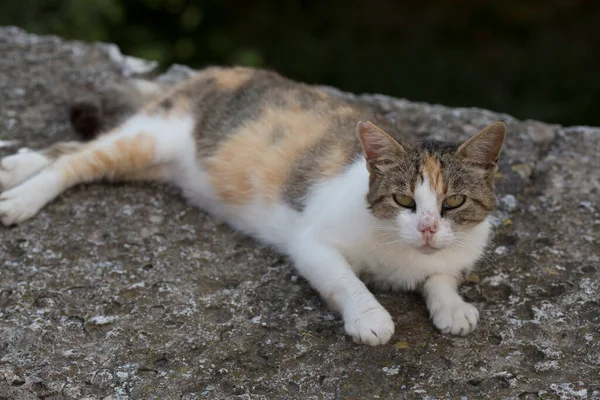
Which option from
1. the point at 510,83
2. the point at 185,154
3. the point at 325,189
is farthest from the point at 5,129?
the point at 510,83

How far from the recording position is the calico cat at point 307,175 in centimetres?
296

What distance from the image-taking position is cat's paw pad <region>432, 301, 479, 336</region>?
297 centimetres

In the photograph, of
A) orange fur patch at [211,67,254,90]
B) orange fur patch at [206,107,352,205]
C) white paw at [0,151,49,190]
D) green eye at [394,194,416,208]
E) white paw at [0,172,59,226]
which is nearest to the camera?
green eye at [394,194,416,208]

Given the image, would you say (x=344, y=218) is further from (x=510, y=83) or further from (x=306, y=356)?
(x=510, y=83)

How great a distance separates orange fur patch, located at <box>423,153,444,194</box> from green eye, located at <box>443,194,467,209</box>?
0.16 feet

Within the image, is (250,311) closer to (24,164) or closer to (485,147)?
(485,147)

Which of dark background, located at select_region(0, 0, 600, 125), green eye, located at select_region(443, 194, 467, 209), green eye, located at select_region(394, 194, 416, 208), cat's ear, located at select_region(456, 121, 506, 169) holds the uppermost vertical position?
cat's ear, located at select_region(456, 121, 506, 169)

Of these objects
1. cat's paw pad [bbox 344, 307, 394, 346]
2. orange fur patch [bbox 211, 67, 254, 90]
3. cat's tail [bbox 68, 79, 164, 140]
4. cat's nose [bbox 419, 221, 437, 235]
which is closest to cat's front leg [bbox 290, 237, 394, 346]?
cat's paw pad [bbox 344, 307, 394, 346]

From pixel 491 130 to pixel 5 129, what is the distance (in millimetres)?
2710

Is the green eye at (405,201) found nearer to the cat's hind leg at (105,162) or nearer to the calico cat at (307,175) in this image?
the calico cat at (307,175)

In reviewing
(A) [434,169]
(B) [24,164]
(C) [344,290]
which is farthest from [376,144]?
(B) [24,164]

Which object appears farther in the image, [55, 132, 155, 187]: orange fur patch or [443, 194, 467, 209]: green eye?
[55, 132, 155, 187]: orange fur patch

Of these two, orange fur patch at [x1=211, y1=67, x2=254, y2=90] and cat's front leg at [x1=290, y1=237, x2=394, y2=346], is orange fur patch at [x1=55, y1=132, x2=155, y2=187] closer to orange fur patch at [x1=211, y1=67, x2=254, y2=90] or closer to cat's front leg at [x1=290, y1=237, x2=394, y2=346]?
orange fur patch at [x1=211, y1=67, x2=254, y2=90]

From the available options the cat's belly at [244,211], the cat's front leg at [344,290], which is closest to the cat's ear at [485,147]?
the cat's front leg at [344,290]
